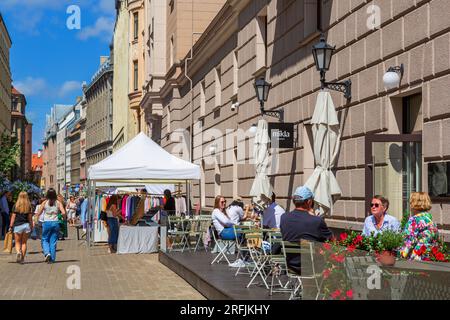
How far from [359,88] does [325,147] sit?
3.70ft

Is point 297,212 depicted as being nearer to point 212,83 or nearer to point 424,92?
point 424,92

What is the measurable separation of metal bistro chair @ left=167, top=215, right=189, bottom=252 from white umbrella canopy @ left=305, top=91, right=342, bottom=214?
589cm

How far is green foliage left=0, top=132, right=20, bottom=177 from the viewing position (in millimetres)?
36281

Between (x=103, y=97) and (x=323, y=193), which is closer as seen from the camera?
(x=323, y=193)

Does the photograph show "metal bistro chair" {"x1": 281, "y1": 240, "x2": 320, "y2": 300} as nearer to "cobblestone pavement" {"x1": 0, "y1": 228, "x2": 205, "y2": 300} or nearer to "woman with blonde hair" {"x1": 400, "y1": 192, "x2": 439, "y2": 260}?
"woman with blonde hair" {"x1": 400, "y1": 192, "x2": 439, "y2": 260}

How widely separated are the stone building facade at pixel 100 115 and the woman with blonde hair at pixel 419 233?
8263 centimetres

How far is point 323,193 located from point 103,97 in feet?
291

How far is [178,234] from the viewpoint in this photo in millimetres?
18359

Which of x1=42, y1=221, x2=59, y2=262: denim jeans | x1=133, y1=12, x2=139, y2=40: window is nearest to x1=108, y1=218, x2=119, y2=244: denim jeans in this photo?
x1=42, y1=221, x2=59, y2=262: denim jeans

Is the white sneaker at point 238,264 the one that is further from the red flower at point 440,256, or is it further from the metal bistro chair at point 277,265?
the red flower at point 440,256
